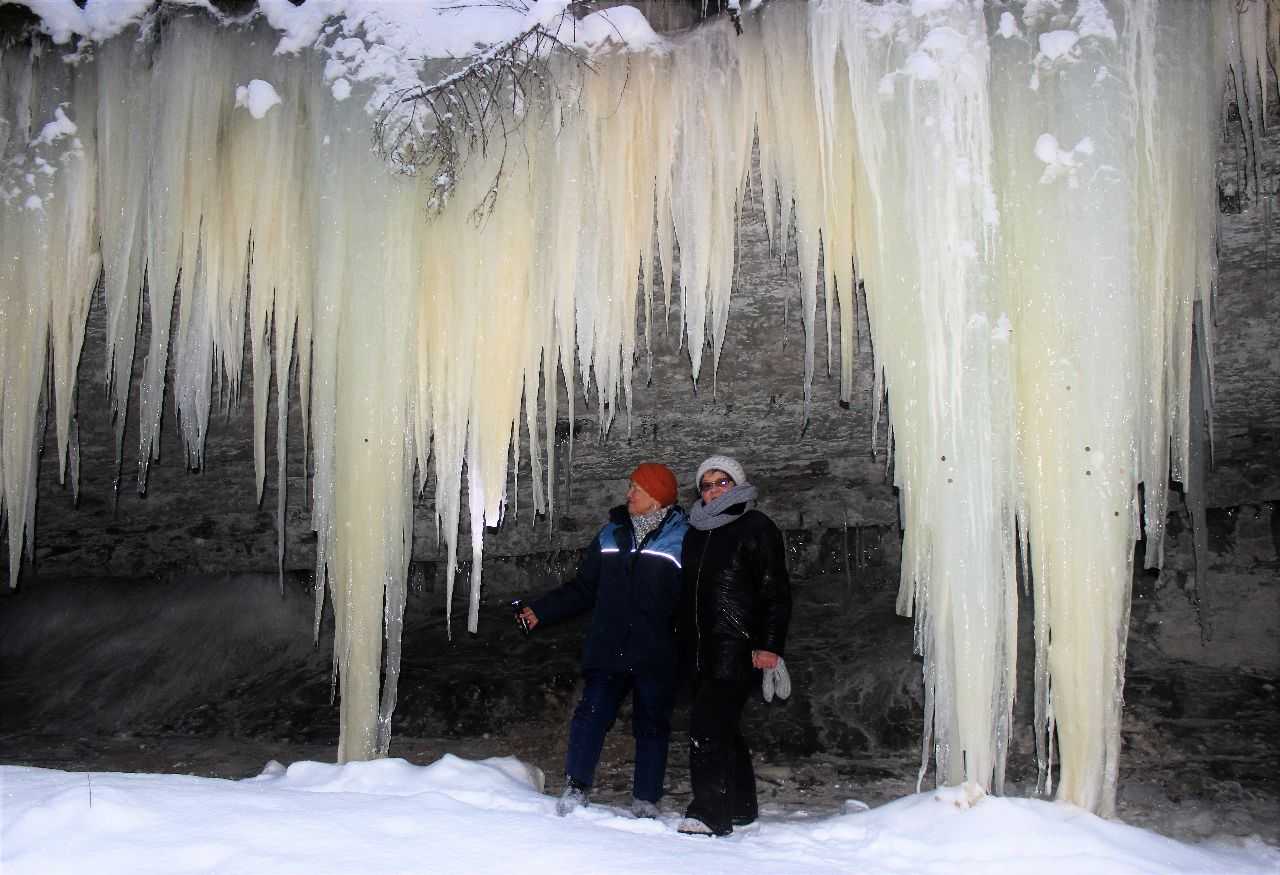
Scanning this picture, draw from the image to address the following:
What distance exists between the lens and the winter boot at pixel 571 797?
11.8 ft

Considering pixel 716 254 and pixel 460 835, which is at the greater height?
pixel 716 254

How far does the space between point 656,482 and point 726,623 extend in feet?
1.86

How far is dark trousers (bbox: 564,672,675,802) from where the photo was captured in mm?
3809

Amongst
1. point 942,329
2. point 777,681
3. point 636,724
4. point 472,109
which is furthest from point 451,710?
point 942,329

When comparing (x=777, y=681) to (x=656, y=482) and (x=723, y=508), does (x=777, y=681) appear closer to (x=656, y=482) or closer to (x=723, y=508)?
(x=723, y=508)

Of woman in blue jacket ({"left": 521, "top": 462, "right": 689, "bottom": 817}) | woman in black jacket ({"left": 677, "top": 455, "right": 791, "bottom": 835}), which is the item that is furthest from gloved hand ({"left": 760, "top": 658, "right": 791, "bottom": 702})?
woman in blue jacket ({"left": 521, "top": 462, "right": 689, "bottom": 817})

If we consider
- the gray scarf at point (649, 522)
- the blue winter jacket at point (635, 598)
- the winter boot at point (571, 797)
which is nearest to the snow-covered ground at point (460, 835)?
the winter boot at point (571, 797)

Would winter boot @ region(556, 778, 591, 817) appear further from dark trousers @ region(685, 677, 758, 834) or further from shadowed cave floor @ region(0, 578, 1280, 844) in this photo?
shadowed cave floor @ region(0, 578, 1280, 844)

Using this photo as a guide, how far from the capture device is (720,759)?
3660 mm

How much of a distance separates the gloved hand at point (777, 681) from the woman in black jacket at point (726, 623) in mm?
45

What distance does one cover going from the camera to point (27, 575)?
342 inches

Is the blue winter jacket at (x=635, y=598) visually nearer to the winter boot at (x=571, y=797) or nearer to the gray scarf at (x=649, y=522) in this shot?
the gray scarf at (x=649, y=522)

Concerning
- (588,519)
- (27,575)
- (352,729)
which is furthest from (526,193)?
(27,575)

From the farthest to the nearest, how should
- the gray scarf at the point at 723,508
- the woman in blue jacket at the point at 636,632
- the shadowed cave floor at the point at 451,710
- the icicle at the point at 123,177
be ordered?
the shadowed cave floor at the point at 451,710 → the icicle at the point at 123,177 → the gray scarf at the point at 723,508 → the woman in blue jacket at the point at 636,632
